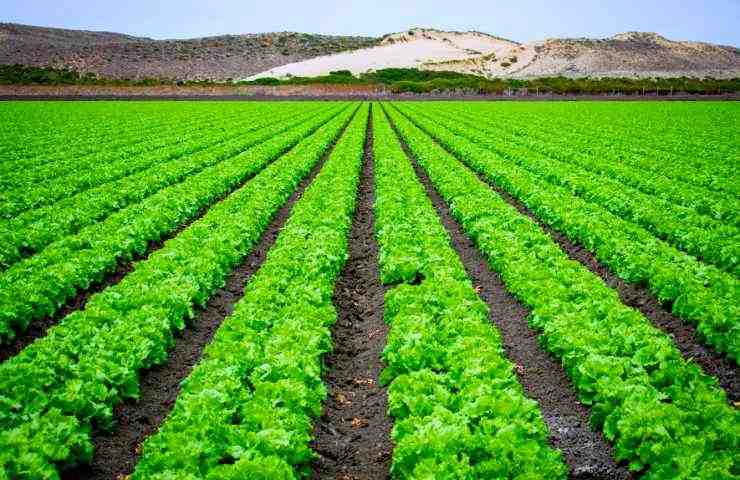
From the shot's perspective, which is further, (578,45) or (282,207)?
(578,45)

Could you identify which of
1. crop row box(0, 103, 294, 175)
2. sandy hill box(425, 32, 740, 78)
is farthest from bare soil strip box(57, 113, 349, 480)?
sandy hill box(425, 32, 740, 78)

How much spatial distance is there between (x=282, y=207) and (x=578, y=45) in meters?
173

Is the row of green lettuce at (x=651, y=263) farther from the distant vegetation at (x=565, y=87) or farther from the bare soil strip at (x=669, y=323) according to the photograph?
the distant vegetation at (x=565, y=87)

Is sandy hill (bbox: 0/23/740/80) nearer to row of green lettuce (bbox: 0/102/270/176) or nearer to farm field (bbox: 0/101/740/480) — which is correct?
row of green lettuce (bbox: 0/102/270/176)

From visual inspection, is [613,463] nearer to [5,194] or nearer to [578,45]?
[5,194]

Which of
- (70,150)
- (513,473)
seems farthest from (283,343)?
(70,150)

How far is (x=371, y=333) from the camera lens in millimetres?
9984

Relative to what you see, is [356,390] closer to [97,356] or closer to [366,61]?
[97,356]

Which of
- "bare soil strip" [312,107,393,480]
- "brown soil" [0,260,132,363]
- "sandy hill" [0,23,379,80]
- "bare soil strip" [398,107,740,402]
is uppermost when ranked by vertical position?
"sandy hill" [0,23,379,80]

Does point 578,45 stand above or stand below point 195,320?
above

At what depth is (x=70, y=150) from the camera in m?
28.6

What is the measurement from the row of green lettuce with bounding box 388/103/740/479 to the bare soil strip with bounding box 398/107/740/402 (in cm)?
67

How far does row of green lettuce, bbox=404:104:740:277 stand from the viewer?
40.2 feet

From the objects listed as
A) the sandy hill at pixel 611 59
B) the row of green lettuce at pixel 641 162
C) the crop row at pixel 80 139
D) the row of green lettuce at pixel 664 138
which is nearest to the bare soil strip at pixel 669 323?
the row of green lettuce at pixel 641 162
